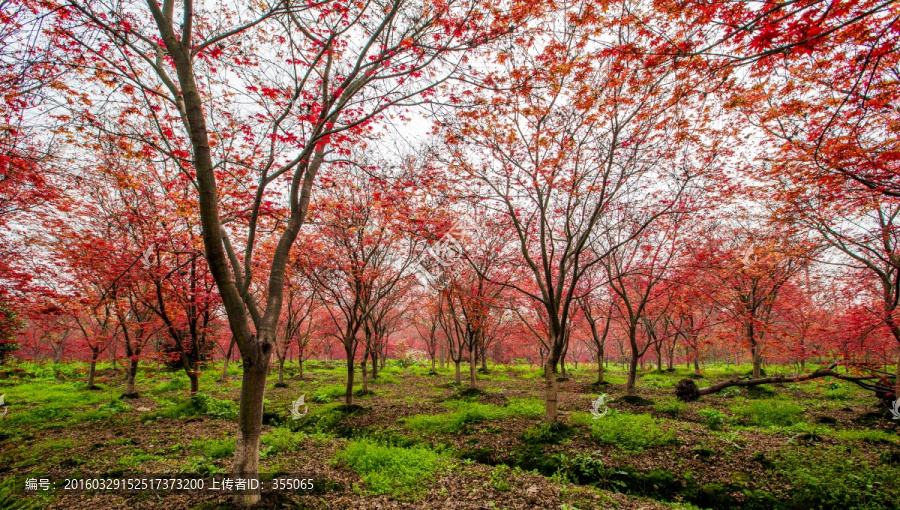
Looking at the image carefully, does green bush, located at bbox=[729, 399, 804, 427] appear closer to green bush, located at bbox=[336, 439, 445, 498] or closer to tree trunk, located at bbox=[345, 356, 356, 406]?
green bush, located at bbox=[336, 439, 445, 498]

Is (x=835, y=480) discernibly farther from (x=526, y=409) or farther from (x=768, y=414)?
(x=526, y=409)

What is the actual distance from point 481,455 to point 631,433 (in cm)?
313

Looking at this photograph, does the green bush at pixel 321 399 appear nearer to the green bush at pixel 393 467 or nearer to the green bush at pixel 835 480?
the green bush at pixel 393 467

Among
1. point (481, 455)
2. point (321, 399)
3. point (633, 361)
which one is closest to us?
point (481, 455)

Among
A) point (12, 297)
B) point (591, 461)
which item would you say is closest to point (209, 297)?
point (12, 297)

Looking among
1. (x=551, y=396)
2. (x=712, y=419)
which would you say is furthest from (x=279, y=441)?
(x=712, y=419)

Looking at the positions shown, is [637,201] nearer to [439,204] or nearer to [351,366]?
[439,204]

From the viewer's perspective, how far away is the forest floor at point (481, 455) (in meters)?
4.74

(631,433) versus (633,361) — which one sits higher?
(633,361)

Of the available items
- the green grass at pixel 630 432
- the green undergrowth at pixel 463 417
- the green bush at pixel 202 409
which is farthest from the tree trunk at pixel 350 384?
the green grass at pixel 630 432

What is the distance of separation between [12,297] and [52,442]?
3.40 m

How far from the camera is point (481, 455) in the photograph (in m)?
6.55

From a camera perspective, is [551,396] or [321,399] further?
[321,399]

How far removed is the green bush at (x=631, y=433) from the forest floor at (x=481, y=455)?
26 mm
